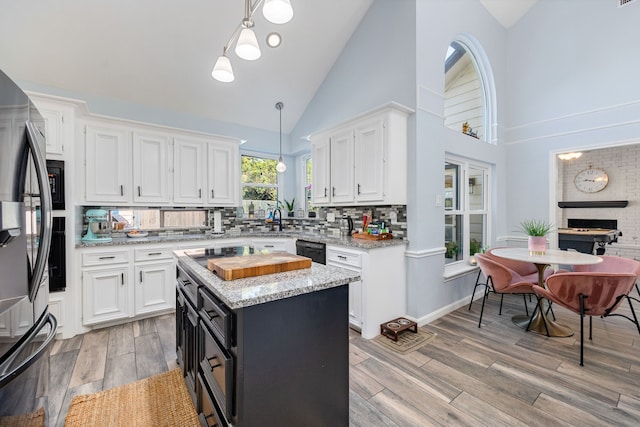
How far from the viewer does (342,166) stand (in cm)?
352

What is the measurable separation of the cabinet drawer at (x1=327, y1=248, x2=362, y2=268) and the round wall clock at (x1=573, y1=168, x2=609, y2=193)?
289 inches

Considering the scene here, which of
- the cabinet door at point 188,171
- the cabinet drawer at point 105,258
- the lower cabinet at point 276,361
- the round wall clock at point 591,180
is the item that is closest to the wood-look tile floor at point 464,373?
the lower cabinet at point 276,361

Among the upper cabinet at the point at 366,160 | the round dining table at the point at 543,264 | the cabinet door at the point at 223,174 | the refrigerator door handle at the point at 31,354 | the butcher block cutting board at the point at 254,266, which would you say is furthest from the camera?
the cabinet door at the point at 223,174

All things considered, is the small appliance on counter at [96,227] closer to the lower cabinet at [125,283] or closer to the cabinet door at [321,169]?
the lower cabinet at [125,283]

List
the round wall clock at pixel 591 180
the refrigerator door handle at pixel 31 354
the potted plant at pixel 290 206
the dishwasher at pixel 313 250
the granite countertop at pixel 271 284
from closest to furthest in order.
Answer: the refrigerator door handle at pixel 31 354
the granite countertop at pixel 271 284
the dishwasher at pixel 313 250
the potted plant at pixel 290 206
the round wall clock at pixel 591 180

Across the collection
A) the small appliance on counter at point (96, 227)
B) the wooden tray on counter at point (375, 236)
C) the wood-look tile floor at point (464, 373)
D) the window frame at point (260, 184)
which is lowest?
the wood-look tile floor at point (464, 373)

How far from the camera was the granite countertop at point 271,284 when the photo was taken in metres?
1.08

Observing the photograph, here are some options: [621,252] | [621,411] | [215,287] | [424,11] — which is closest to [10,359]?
[215,287]

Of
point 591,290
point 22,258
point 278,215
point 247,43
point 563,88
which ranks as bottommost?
point 591,290

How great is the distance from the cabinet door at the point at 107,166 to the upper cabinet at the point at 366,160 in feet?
7.84

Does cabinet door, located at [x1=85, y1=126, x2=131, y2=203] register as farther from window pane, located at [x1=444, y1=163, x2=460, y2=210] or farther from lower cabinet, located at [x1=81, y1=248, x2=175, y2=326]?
window pane, located at [x1=444, y1=163, x2=460, y2=210]

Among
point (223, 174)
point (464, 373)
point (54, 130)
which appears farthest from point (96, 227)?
point (464, 373)

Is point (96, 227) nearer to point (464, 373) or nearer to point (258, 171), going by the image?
point (258, 171)

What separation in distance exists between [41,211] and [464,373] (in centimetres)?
284
